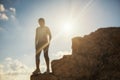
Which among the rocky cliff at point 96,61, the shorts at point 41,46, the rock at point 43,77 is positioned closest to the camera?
the rock at point 43,77

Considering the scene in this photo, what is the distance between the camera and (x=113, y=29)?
231 feet

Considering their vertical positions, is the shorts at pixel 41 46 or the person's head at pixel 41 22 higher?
the person's head at pixel 41 22

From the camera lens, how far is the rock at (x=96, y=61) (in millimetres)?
61219

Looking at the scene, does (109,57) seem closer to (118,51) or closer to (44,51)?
(118,51)

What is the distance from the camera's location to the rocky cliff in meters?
61.2

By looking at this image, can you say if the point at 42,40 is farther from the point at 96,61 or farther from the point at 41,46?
the point at 96,61

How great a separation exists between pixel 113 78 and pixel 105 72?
761 centimetres

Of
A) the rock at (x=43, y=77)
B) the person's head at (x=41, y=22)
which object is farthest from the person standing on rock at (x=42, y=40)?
the rock at (x=43, y=77)

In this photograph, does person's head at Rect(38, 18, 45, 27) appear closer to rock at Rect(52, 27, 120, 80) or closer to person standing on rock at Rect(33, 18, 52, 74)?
person standing on rock at Rect(33, 18, 52, 74)

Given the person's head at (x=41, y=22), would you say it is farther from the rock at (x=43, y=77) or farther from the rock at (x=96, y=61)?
the rock at (x=96, y=61)

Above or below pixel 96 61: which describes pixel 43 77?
below

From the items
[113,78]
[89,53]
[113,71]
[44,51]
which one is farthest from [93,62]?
[44,51]

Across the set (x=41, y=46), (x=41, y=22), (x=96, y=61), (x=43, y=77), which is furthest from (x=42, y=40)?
(x=96, y=61)

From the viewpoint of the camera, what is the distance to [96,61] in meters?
64.9
